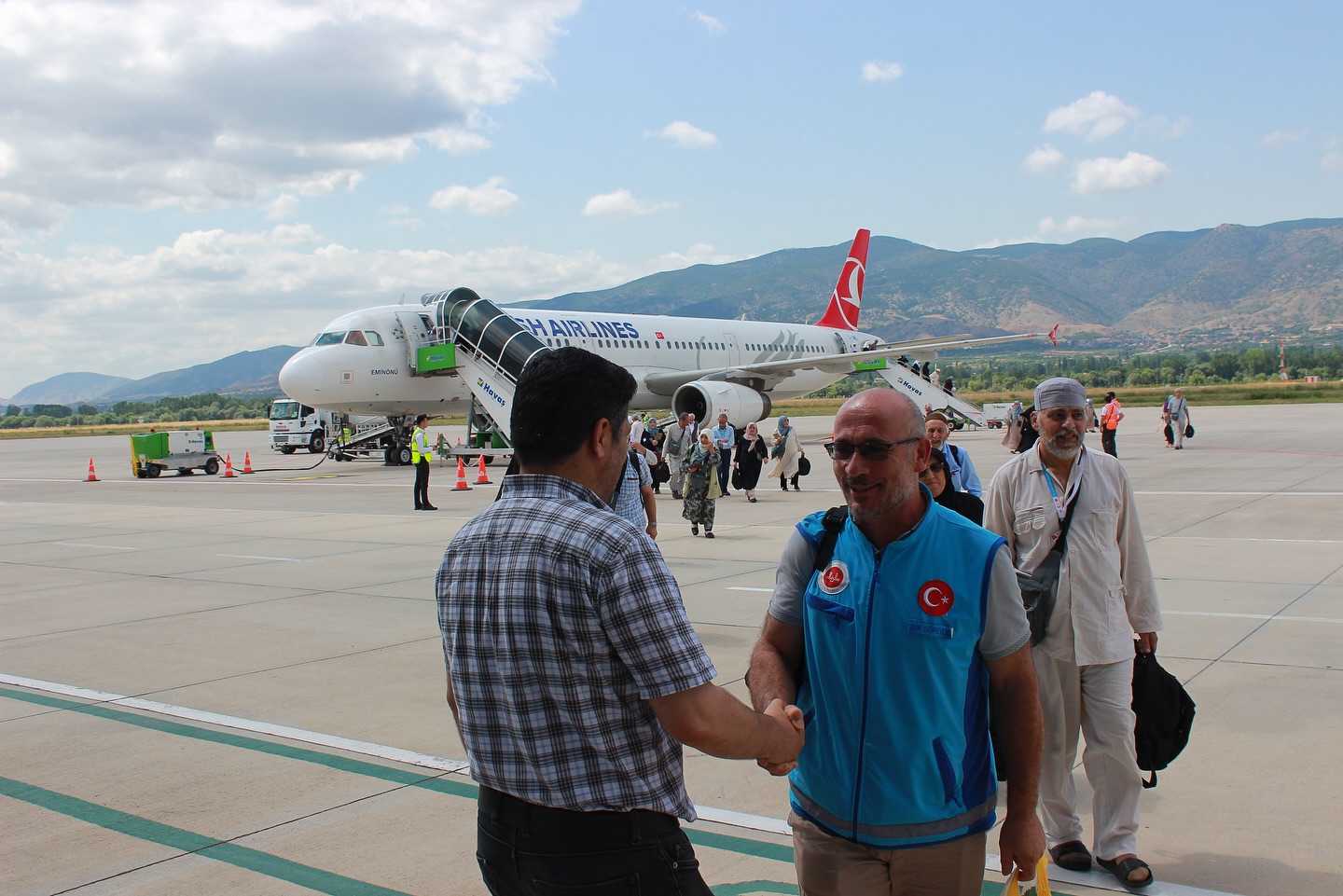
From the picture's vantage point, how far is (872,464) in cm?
271

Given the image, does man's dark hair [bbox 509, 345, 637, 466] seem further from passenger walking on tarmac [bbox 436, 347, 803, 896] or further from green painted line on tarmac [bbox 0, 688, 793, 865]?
green painted line on tarmac [bbox 0, 688, 793, 865]

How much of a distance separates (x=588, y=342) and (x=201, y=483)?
10.3 metres

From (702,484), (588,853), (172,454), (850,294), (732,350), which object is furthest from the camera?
(850,294)

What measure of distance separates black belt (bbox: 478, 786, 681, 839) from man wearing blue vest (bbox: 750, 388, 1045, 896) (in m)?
0.47

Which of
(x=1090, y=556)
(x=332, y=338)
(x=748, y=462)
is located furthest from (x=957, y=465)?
(x=332, y=338)

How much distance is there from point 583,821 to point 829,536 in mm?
980

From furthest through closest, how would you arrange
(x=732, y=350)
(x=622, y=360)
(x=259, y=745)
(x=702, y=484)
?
(x=732, y=350) < (x=622, y=360) < (x=702, y=484) < (x=259, y=745)

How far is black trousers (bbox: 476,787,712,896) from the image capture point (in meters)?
2.27

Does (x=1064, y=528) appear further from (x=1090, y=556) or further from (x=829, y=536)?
(x=829, y=536)

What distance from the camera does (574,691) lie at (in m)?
2.29

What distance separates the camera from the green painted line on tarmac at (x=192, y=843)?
4.11 metres

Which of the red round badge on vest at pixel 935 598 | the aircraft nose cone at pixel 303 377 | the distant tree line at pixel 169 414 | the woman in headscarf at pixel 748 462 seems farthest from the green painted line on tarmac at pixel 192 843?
the distant tree line at pixel 169 414

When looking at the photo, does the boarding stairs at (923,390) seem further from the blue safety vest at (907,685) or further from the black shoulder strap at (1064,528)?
the blue safety vest at (907,685)

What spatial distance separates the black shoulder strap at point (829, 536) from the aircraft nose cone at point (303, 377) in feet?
79.2
